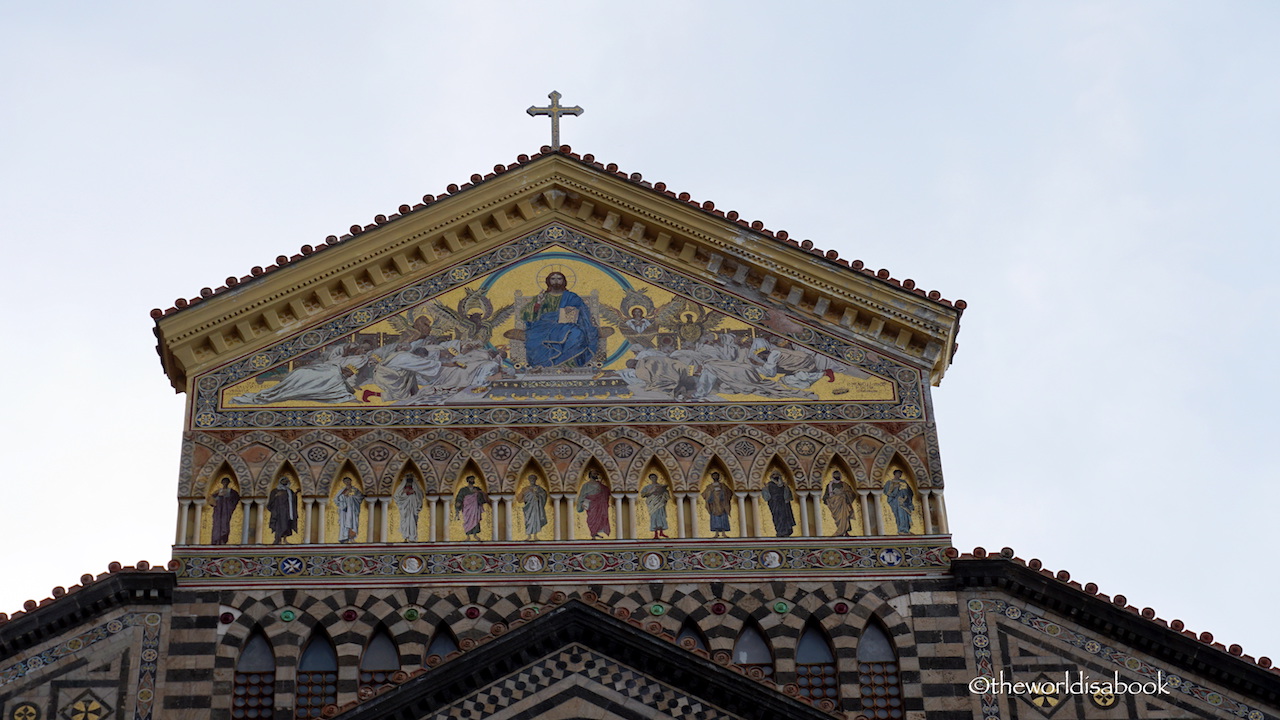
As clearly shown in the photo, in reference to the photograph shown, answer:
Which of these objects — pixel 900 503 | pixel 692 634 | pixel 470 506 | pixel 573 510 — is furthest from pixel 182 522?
pixel 900 503

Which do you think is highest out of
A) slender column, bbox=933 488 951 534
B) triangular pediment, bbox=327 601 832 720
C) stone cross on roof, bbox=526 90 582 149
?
stone cross on roof, bbox=526 90 582 149

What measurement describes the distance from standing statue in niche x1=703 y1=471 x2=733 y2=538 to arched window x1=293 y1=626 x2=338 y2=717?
492 centimetres

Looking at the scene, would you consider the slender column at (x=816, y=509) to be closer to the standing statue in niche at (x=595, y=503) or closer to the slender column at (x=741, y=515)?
the slender column at (x=741, y=515)

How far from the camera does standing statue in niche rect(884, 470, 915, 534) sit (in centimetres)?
2670

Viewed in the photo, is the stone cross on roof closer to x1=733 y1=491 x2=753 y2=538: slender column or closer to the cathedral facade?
the cathedral facade

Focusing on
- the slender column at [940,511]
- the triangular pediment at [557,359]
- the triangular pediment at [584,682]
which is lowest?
the triangular pediment at [584,682]

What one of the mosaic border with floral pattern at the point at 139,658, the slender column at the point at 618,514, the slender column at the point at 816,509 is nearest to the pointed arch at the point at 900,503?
the slender column at the point at 816,509

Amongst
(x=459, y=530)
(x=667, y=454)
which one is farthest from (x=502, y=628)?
(x=667, y=454)

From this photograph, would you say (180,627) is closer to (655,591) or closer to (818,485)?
(655,591)

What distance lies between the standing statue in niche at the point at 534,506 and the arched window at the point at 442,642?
161cm

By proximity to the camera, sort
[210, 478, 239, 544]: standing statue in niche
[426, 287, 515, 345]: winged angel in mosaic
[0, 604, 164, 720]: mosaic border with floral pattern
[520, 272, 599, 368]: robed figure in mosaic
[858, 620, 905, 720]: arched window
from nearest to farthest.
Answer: [0, 604, 164, 720]: mosaic border with floral pattern < [858, 620, 905, 720]: arched window < [210, 478, 239, 544]: standing statue in niche < [520, 272, 599, 368]: robed figure in mosaic < [426, 287, 515, 345]: winged angel in mosaic

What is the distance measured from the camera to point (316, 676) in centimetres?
2544

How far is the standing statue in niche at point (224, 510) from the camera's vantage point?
2630 cm

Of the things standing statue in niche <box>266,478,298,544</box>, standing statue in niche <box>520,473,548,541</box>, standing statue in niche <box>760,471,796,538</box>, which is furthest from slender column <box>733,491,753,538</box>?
standing statue in niche <box>266,478,298,544</box>
